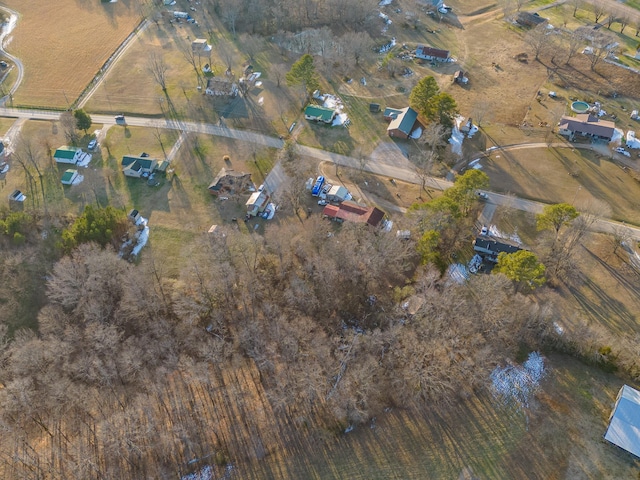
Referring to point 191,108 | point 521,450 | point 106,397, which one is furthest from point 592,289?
point 191,108

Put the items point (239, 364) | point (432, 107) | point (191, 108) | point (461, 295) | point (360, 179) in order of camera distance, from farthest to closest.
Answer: point (191, 108) → point (432, 107) → point (360, 179) → point (461, 295) → point (239, 364)

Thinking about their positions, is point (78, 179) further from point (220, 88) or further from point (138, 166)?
point (220, 88)

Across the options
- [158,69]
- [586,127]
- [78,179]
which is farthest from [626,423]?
[158,69]

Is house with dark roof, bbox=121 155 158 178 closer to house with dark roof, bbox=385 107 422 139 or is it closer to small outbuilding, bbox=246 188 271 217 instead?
small outbuilding, bbox=246 188 271 217

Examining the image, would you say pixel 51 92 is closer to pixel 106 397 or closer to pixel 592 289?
pixel 106 397

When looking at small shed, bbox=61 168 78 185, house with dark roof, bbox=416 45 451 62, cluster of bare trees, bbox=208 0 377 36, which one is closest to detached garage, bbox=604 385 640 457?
house with dark roof, bbox=416 45 451 62

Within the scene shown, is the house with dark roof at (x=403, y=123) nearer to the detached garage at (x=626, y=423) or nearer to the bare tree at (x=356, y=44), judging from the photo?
the bare tree at (x=356, y=44)

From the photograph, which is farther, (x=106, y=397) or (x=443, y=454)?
(x=106, y=397)
